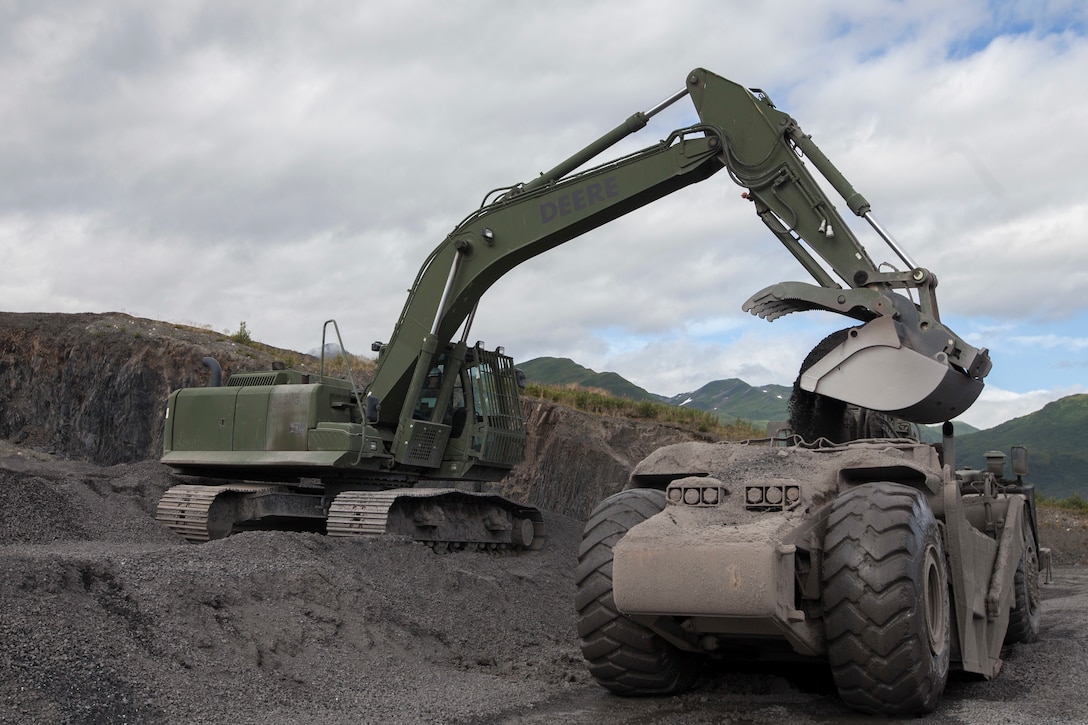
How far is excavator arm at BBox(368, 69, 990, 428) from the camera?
753 cm

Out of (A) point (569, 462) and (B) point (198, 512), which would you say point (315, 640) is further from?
(A) point (569, 462)

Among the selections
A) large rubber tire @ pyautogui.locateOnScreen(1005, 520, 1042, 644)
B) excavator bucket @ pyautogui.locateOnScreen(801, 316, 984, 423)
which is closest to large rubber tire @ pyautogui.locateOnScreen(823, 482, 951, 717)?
excavator bucket @ pyautogui.locateOnScreen(801, 316, 984, 423)

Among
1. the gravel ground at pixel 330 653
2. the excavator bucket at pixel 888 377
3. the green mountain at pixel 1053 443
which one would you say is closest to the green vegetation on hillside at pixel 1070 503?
the green mountain at pixel 1053 443

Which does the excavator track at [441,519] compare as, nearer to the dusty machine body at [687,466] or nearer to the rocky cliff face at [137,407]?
the dusty machine body at [687,466]

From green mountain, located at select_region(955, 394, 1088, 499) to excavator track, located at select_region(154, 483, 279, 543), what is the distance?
19259mm

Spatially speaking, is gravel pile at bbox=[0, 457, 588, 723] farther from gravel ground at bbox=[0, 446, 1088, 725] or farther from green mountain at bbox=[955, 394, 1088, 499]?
green mountain at bbox=[955, 394, 1088, 499]

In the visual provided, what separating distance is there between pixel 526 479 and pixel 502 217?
7555 millimetres

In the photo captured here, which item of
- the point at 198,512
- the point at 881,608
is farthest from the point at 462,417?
the point at 881,608

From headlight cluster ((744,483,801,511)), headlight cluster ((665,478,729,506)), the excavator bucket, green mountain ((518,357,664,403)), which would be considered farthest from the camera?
green mountain ((518,357,664,403))

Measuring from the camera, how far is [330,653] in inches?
265

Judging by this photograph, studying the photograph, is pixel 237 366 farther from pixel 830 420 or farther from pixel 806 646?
pixel 806 646

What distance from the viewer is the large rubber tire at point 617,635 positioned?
5.55 meters

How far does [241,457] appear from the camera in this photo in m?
12.0

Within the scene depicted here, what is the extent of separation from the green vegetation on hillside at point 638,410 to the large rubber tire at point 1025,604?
40.2ft
